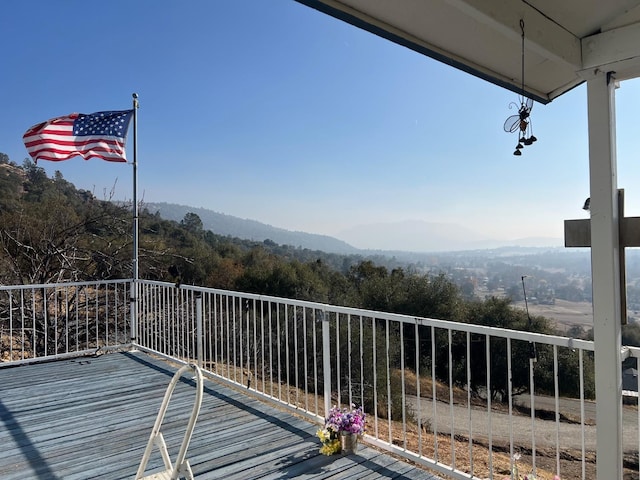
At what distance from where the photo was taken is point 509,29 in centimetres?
153

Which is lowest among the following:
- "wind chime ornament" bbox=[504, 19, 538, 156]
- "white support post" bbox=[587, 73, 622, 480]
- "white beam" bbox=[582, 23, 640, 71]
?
"white support post" bbox=[587, 73, 622, 480]

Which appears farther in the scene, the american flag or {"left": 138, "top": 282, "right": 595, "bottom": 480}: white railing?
the american flag

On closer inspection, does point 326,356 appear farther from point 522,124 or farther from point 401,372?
point 522,124

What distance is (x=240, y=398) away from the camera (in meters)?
3.65

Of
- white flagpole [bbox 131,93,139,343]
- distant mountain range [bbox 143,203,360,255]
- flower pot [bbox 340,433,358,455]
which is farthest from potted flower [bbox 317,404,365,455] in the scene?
distant mountain range [bbox 143,203,360,255]

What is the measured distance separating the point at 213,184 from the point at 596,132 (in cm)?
2561

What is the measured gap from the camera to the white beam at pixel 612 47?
62.4 inches

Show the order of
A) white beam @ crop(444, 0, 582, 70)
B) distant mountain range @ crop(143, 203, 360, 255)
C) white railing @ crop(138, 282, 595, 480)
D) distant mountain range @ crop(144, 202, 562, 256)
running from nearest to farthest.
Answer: white beam @ crop(444, 0, 582, 70), white railing @ crop(138, 282, 595, 480), distant mountain range @ crop(143, 203, 360, 255), distant mountain range @ crop(144, 202, 562, 256)

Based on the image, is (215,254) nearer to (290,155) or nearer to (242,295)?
(290,155)

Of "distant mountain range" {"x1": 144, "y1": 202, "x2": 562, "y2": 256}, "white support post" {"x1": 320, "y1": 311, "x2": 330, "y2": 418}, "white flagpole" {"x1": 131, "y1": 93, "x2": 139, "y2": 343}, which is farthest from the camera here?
"distant mountain range" {"x1": 144, "y1": 202, "x2": 562, "y2": 256}

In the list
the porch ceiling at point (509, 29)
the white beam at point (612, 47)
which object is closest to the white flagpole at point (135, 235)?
the porch ceiling at point (509, 29)

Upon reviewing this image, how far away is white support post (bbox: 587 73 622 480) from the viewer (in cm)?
160

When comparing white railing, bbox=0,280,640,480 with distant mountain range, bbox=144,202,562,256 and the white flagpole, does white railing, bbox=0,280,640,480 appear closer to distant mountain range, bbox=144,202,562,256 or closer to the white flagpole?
the white flagpole

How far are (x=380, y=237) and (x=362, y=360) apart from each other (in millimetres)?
36311
